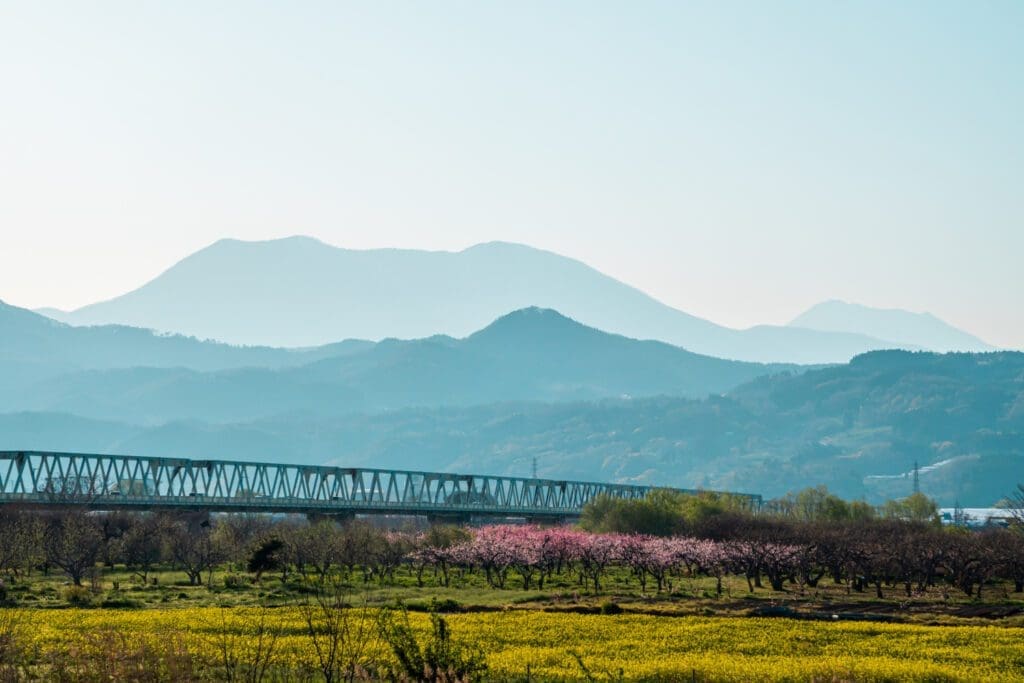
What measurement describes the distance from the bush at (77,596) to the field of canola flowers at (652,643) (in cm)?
824

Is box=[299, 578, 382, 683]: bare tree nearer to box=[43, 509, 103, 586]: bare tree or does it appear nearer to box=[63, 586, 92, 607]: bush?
box=[63, 586, 92, 607]: bush

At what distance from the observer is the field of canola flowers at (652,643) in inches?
2264

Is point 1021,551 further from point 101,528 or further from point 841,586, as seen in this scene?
point 101,528

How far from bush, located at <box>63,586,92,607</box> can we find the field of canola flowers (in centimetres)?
824

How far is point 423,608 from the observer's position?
90.1 meters

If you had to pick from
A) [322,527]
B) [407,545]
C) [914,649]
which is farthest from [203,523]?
[914,649]

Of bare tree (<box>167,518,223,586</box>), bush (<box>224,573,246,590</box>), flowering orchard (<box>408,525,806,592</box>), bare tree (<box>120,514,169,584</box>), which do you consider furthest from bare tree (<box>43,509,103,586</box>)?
flowering orchard (<box>408,525,806,592</box>)

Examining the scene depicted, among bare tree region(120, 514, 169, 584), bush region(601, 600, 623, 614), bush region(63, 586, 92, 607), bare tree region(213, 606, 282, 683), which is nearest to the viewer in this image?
bare tree region(213, 606, 282, 683)

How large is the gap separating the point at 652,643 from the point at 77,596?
138 ft

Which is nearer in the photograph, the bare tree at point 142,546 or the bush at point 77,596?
the bush at point 77,596

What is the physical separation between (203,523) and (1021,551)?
87.9 meters

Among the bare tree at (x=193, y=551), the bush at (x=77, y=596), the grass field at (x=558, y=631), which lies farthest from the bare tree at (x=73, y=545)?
the bush at (x=77, y=596)

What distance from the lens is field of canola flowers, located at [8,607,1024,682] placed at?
57.5 metres

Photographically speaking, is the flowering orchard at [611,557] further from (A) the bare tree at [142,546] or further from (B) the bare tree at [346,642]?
(B) the bare tree at [346,642]
